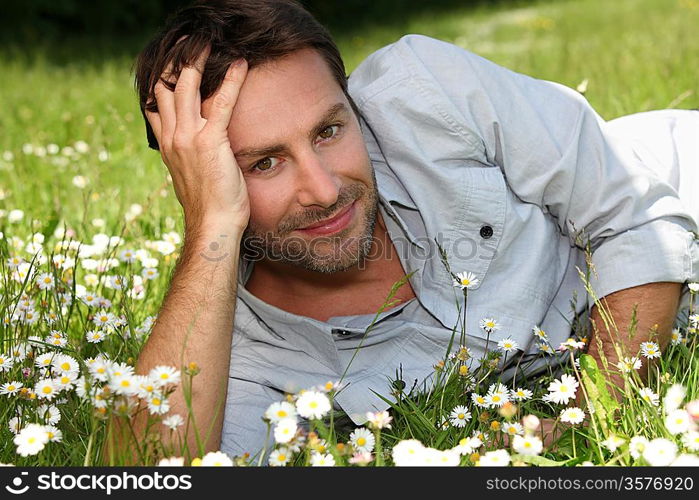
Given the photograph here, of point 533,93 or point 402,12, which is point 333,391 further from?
point 402,12

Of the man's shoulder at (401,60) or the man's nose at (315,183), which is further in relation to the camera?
the man's shoulder at (401,60)

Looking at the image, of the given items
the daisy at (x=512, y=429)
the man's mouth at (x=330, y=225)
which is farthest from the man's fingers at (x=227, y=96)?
the daisy at (x=512, y=429)

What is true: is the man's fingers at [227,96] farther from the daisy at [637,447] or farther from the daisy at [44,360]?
the daisy at [637,447]

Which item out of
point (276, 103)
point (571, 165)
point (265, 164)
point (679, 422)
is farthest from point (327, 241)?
point (679, 422)

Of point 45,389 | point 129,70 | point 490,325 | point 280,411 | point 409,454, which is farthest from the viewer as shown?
point 129,70

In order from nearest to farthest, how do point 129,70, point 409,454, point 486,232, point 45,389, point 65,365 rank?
point 409,454, point 45,389, point 65,365, point 486,232, point 129,70

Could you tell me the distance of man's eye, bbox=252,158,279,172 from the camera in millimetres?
2648

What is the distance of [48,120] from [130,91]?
128 centimetres

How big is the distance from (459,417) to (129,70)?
3289mm

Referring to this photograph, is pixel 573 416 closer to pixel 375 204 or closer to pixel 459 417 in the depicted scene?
pixel 459 417

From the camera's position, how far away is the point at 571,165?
8.79 ft

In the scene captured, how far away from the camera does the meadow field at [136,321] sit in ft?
6.18

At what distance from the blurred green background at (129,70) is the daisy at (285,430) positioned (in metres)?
1.93
